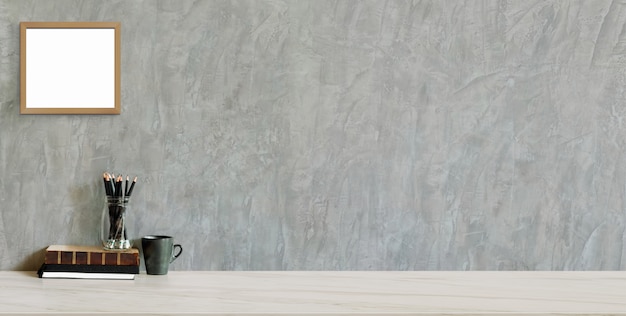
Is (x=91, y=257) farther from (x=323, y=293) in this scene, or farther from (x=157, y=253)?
(x=323, y=293)

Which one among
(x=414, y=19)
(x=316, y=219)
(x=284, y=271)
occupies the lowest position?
(x=284, y=271)

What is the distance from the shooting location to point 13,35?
66.3 inches

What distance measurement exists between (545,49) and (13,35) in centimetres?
153

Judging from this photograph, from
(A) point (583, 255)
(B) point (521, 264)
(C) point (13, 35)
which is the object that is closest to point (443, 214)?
(B) point (521, 264)

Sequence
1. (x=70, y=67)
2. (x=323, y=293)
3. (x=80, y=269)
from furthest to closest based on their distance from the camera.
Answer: (x=70, y=67) < (x=80, y=269) < (x=323, y=293)

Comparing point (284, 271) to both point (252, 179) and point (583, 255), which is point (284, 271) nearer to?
point (252, 179)

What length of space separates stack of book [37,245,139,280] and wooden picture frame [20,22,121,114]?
1.32 feet

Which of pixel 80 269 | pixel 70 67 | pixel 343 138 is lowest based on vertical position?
pixel 80 269

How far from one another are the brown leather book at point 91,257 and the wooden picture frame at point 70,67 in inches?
15.6

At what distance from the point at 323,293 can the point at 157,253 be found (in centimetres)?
48

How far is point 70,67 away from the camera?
5.56 feet

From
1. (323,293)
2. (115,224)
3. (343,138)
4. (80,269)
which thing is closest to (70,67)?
(115,224)

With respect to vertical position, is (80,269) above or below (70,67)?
below

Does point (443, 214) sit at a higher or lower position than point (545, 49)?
lower
